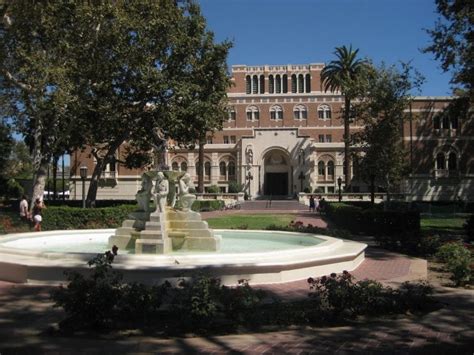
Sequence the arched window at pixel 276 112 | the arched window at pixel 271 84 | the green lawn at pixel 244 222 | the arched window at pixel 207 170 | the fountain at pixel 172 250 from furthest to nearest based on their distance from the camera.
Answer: the arched window at pixel 271 84 < the arched window at pixel 276 112 < the arched window at pixel 207 170 < the green lawn at pixel 244 222 < the fountain at pixel 172 250

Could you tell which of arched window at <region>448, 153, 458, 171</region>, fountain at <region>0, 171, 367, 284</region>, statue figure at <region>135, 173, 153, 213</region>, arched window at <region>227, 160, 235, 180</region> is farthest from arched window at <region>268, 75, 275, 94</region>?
statue figure at <region>135, 173, 153, 213</region>

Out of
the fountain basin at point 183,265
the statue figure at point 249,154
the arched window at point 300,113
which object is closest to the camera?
the fountain basin at point 183,265

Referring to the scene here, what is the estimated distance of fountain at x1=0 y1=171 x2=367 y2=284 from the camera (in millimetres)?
9273

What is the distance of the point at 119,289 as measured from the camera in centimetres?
693

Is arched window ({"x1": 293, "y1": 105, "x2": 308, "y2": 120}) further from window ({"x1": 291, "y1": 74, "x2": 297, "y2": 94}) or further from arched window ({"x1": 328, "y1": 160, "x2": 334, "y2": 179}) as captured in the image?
arched window ({"x1": 328, "y1": 160, "x2": 334, "y2": 179})

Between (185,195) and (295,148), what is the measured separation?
193 feet

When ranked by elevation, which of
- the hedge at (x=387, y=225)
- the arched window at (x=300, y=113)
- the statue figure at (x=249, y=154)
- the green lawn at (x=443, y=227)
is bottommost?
the green lawn at (x=443, y=227)

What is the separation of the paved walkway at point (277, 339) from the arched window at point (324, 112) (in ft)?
245

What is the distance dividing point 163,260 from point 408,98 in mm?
26733

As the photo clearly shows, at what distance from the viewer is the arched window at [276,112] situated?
82500 millimetres

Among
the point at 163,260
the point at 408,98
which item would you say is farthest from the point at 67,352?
the point at 408,98

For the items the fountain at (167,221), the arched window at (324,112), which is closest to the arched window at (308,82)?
the arched window at (324,112)

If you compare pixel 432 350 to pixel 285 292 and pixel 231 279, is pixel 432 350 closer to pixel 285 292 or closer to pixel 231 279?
pixel 285 292

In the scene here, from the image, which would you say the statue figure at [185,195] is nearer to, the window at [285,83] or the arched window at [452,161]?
the arched window at [452,161]
